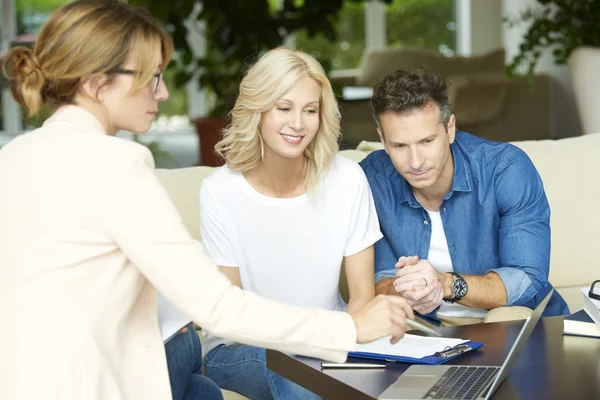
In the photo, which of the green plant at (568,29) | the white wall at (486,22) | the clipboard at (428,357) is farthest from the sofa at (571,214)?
the white wall at (486,22)

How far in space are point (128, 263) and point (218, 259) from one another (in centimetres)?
80

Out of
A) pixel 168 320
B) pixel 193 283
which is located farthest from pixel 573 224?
pixel 193 283

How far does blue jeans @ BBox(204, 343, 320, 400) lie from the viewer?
1963mm

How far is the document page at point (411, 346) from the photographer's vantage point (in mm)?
1690

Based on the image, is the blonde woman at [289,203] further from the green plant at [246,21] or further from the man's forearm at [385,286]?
the green plant at [246,21]

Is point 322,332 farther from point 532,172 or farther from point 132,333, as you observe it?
point 532,172

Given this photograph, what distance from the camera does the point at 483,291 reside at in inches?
87.4

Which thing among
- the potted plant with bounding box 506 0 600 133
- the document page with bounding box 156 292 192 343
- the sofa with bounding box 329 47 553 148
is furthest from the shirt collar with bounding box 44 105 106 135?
the sofa with bounding box 329 47 553 148

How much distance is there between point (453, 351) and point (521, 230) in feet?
2.34

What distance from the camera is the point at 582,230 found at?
2.79 metres

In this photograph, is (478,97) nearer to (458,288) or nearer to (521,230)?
(521,230)

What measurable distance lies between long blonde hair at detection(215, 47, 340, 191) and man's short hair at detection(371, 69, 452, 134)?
0.47 feet

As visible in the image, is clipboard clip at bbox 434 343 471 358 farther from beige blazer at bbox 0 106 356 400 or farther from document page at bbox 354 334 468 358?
beige blazer at bbox 0 106 356 400

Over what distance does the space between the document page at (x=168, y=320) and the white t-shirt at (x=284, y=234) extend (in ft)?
1.85
